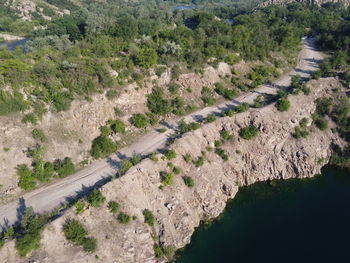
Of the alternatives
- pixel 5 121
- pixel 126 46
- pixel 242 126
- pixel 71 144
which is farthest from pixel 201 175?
pixel 126 46

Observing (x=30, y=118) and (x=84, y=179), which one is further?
(x=30, y=118)

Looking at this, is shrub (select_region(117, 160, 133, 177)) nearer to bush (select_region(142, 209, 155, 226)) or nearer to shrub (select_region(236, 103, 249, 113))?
bush (select_region(142, 209, 155, 226))

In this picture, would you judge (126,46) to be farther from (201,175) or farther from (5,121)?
(201,175)

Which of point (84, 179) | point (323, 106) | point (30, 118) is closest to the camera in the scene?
point (84, 179)

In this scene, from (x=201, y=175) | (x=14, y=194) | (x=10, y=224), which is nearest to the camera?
(x=10, y=224)

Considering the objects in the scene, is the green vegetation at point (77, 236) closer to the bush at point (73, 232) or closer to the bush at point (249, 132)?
the bush at point (73, 232)

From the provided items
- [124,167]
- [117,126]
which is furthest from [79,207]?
[117,126]

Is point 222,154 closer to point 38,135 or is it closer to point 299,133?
point 299,133
